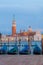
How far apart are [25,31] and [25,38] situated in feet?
2.17

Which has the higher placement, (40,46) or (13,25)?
(13,25)

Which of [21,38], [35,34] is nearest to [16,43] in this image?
[21,38]

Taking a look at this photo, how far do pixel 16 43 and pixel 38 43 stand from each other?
0.92 meters

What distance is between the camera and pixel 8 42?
901cm

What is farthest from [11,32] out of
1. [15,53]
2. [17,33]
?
[15,53]

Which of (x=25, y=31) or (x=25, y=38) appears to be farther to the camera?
(x=25, y=31)

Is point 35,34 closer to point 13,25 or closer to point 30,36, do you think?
point 30,36

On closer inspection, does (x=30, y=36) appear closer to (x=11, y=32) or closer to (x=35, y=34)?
(x=35, y=34)

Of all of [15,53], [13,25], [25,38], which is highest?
[13,25]

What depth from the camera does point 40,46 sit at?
29.5 feet

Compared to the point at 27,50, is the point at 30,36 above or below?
above

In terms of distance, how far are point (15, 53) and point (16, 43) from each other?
1.50 ft

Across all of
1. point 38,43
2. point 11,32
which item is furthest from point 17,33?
point 38,43

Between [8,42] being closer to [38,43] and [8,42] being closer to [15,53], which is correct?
[15,53]
